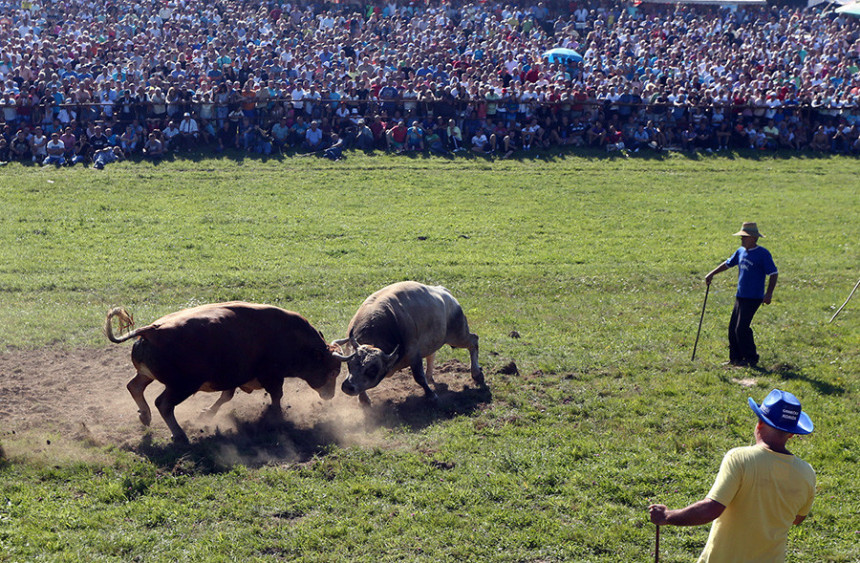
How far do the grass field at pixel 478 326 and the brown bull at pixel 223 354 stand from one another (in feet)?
2.83

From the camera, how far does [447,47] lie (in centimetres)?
3584

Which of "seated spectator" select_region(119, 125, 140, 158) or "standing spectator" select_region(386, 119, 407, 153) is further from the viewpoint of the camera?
"standing spectator" select_region(386, 119, 407, 153)

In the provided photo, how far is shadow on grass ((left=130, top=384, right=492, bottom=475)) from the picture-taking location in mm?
9383

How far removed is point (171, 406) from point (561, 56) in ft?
94.9

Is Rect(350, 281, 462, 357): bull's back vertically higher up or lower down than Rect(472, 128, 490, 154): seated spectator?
lower down

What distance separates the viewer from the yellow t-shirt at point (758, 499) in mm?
5582

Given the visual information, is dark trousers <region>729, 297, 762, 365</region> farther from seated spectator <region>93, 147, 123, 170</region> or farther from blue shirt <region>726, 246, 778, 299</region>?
seated spectator <region>93, 147, 123, 170</region>

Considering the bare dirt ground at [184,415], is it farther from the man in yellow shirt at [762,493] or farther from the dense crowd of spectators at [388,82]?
the dense crowd of spectators at [388,82]

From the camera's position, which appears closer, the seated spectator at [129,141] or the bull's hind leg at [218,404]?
the bull's hind leg at [218,404]

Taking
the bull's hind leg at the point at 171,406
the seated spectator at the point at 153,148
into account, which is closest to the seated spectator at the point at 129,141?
the seated spectator at the point at 153,148

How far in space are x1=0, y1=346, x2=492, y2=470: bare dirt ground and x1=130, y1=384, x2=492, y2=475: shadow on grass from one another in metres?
0.01

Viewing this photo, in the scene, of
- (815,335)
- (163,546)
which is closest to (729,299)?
(815,335)

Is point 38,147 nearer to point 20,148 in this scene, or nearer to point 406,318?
point 20,148

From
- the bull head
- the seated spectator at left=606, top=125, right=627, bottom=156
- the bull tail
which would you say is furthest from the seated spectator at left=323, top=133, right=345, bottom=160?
the bull head
